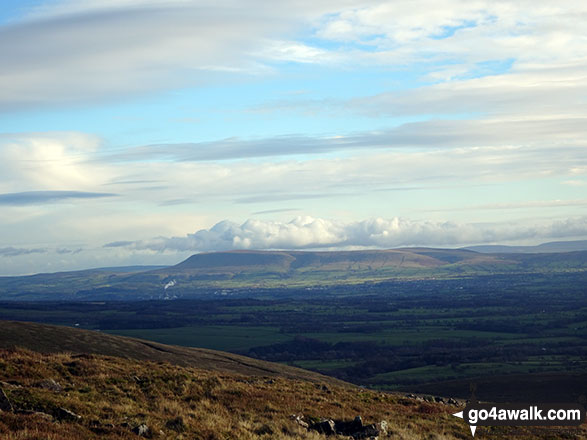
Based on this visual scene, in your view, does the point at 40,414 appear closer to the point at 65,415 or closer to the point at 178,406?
the point at 65,415

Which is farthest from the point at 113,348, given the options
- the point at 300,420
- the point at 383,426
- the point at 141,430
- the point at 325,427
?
the point at 141,430

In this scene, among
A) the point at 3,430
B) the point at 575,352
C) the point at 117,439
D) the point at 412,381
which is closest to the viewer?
the point at 3,430

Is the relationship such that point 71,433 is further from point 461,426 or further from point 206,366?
point 206,366

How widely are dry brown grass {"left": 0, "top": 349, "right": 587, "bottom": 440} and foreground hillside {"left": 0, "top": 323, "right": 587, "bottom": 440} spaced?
0.05 m

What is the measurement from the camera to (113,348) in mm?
74188

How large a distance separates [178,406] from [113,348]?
4606 centimetres

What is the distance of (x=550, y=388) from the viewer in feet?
305

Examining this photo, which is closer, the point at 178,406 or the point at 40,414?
the point at 40,414

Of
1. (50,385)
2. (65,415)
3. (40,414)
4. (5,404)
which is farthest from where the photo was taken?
(50,385)

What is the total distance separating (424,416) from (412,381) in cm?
10117

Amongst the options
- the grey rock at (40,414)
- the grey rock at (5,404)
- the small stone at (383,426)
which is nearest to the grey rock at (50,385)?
the grey rock at (5,404)

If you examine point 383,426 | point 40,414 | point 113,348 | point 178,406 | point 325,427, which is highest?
point 40,414

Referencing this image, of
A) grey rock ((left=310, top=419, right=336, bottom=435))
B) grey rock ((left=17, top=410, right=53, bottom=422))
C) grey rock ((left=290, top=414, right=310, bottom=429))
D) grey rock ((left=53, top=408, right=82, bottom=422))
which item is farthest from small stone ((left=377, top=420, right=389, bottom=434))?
grey rock ((left=17, top=410, right=53, bottom=422))

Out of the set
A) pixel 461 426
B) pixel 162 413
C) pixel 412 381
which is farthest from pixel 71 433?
pixel 412 381
